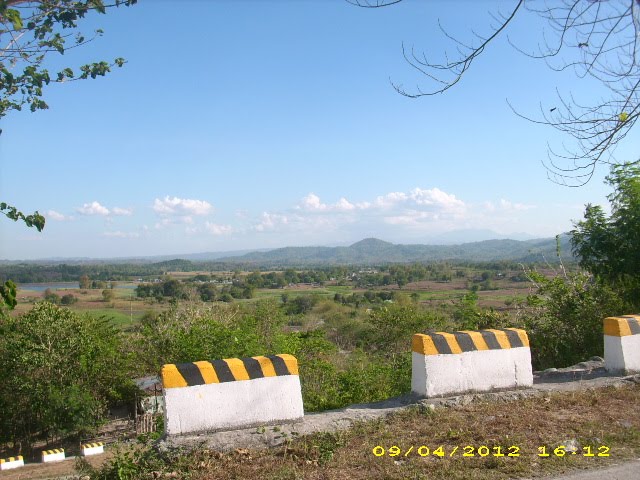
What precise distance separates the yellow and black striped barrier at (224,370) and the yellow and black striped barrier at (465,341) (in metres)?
1.50

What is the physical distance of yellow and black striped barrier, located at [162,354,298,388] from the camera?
4.79 metres

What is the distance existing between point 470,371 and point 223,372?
2.81 metres

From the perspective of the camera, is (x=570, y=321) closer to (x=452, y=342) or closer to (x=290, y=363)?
(x=452, y=342)

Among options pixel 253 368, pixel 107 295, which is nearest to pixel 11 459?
pixel 253 368

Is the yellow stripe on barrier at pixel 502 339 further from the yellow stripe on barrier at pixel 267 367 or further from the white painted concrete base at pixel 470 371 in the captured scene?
the yellow stripe on barrier at pixel 267 367

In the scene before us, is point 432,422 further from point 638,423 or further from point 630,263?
point 630,263

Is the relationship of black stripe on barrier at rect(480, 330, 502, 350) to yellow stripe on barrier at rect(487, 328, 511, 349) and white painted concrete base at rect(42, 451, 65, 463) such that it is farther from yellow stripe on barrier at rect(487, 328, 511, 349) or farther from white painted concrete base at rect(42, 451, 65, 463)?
white painted concrete base at rect(42, 451, 65, 463)

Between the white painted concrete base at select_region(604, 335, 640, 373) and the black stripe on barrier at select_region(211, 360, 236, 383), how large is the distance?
508 centimetres

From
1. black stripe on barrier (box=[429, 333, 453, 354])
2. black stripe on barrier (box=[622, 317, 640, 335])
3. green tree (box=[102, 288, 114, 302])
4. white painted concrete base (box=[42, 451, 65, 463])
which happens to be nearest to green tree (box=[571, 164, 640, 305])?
black stripe on barrier (box=[622, 317, 640, 335])

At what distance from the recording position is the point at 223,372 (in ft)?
16.3

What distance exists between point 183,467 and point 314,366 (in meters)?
8.69

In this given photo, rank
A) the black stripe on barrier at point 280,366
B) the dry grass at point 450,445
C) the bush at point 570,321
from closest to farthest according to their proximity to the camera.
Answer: the dry grass at point 450,445 < the black stripe on barrier at point 280,366 < the bush at point 570,321
